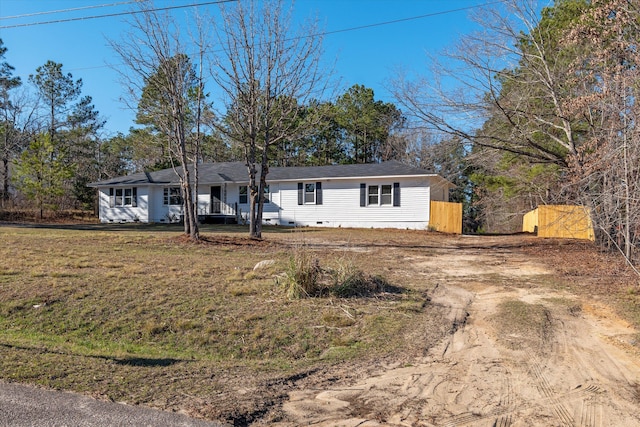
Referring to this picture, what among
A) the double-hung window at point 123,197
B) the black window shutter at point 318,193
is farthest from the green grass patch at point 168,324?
the double-hung window at point 123,197

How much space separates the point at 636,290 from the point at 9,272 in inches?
445

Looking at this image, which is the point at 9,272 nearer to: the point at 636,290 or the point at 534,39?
→ the point at 636,290

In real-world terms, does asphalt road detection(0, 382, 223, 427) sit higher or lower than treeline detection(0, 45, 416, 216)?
lower

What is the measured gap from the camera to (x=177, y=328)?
237 inches

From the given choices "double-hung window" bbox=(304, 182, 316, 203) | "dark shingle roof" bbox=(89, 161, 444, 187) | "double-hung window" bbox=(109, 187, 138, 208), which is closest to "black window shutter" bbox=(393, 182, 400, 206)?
"dark shingle roof" bbox=(89, 161, 444, 187)

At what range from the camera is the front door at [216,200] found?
27.1 m

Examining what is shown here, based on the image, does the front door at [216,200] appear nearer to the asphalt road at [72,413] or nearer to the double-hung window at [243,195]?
the double-hung window at [243,195]

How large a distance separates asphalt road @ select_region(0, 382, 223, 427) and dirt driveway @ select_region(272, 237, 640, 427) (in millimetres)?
932

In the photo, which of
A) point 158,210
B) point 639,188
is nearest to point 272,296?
point 639,188

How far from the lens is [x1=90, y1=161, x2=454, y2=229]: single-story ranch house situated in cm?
2286

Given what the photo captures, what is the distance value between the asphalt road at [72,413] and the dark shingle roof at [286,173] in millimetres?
19920

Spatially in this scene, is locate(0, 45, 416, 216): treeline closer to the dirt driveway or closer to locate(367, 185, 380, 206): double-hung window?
locate(367, 185, 380, 206): double-hung window

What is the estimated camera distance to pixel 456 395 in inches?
149

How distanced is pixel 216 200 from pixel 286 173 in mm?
4669
